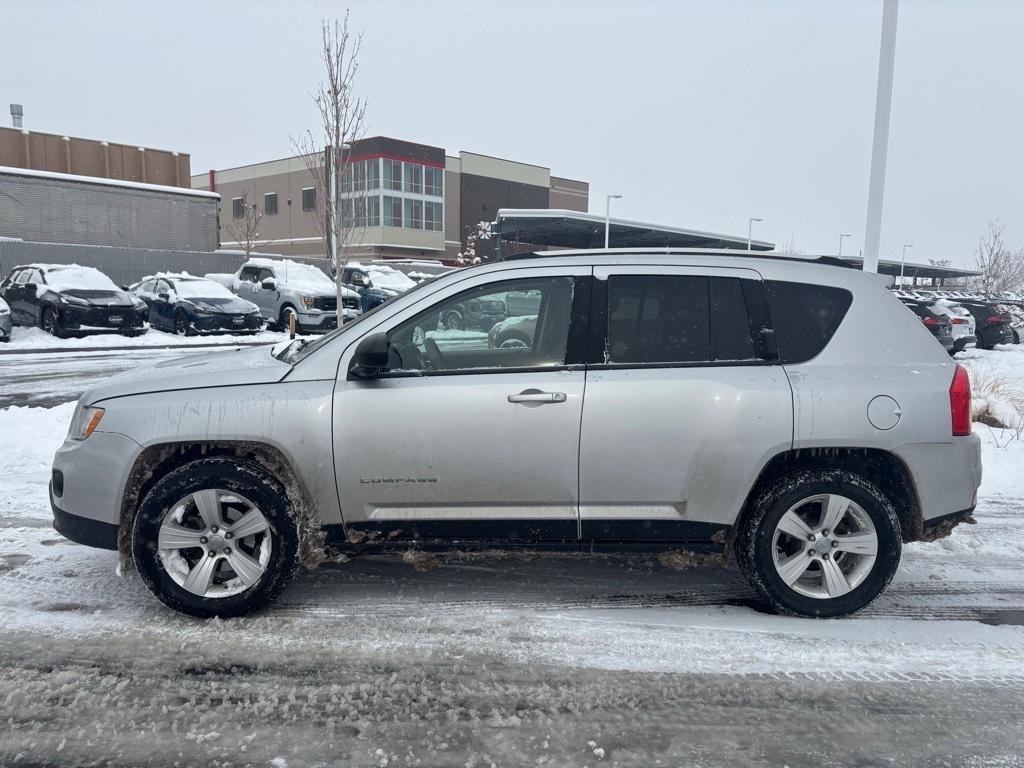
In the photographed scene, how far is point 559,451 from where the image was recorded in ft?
12.6

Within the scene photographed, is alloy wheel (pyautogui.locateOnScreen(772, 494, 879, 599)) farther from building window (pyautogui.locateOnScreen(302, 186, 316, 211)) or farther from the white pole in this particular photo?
building window (pyautogui.locateOnScreen(302, 186, 316, 211))

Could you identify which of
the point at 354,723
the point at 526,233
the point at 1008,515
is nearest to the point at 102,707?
the point at 354,723

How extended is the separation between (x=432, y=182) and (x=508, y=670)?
64657 mm

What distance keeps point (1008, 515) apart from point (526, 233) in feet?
163

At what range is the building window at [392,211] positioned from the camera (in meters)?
61.3

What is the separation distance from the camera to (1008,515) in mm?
5988

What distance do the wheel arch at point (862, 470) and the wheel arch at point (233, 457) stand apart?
7.25 feet

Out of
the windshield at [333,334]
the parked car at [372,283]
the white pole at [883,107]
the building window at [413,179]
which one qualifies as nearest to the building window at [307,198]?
the building window at [413,179]

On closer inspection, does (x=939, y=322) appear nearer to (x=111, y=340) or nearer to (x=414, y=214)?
(x=111, y=340)

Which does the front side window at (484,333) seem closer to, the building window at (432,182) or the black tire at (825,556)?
the black tire at (825,556)

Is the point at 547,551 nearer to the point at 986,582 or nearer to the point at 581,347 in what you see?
the point at 581,347

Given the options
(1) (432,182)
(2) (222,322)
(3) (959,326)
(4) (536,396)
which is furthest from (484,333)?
(1) (432,182)

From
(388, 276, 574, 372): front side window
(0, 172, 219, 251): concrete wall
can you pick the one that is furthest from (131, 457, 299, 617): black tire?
(0, 172, 219, 251): concrete wall

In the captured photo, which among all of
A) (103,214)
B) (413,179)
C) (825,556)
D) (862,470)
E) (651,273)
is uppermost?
(413,179)
